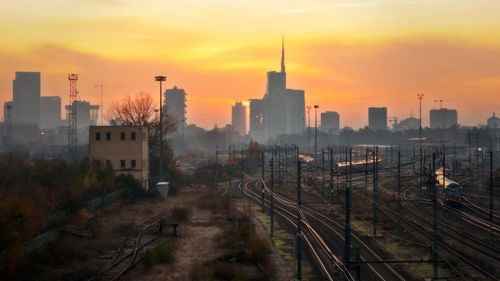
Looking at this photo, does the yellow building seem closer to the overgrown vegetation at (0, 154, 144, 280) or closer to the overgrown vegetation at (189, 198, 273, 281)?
the overgrown vegetation at (0, 154, 144, 280)

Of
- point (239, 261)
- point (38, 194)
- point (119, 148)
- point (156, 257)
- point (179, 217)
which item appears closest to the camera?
point (156, 257)

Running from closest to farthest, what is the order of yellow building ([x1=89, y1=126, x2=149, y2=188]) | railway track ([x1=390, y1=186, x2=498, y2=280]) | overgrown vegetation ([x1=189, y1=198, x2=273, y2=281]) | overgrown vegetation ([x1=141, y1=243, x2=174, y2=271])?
1. railway track ([x1=390, y1=186, x2=498, y2=280])
2. overgrown vegetation ([x1=189, y1=198, x2=273, y2=281])
3. overgrown vegetation ([x1=141, y1=243, x2=174, y2=271])
4. yellow building ([x1=89, y1=126, x2=149, y2=188])

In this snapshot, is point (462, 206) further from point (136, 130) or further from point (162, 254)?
point (136, 130)

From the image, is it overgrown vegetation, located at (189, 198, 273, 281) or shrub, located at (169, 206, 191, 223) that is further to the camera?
shrub, located at (169, 206, 191, 223)

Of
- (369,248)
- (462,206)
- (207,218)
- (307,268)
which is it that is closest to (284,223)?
(207,218)

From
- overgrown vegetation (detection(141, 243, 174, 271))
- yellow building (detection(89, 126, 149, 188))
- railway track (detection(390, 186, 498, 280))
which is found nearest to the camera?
railway track (detection(390, 186, 498, 280))

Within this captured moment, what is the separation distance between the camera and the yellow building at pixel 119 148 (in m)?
63.9

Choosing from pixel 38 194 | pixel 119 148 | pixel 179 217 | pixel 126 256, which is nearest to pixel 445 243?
pixel 126 256

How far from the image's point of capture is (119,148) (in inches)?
2527

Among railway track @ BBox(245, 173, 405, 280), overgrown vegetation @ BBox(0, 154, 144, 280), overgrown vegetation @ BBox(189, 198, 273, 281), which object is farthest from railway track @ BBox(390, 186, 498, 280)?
overgrown vegetation @ BBox(0, 154, 144, 280)

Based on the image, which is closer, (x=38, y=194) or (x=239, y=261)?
(x=239, y=261)

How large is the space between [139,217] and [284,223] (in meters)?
14.9

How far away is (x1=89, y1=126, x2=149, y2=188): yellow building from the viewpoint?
2515 inches

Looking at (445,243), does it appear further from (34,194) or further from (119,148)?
(119,148)
